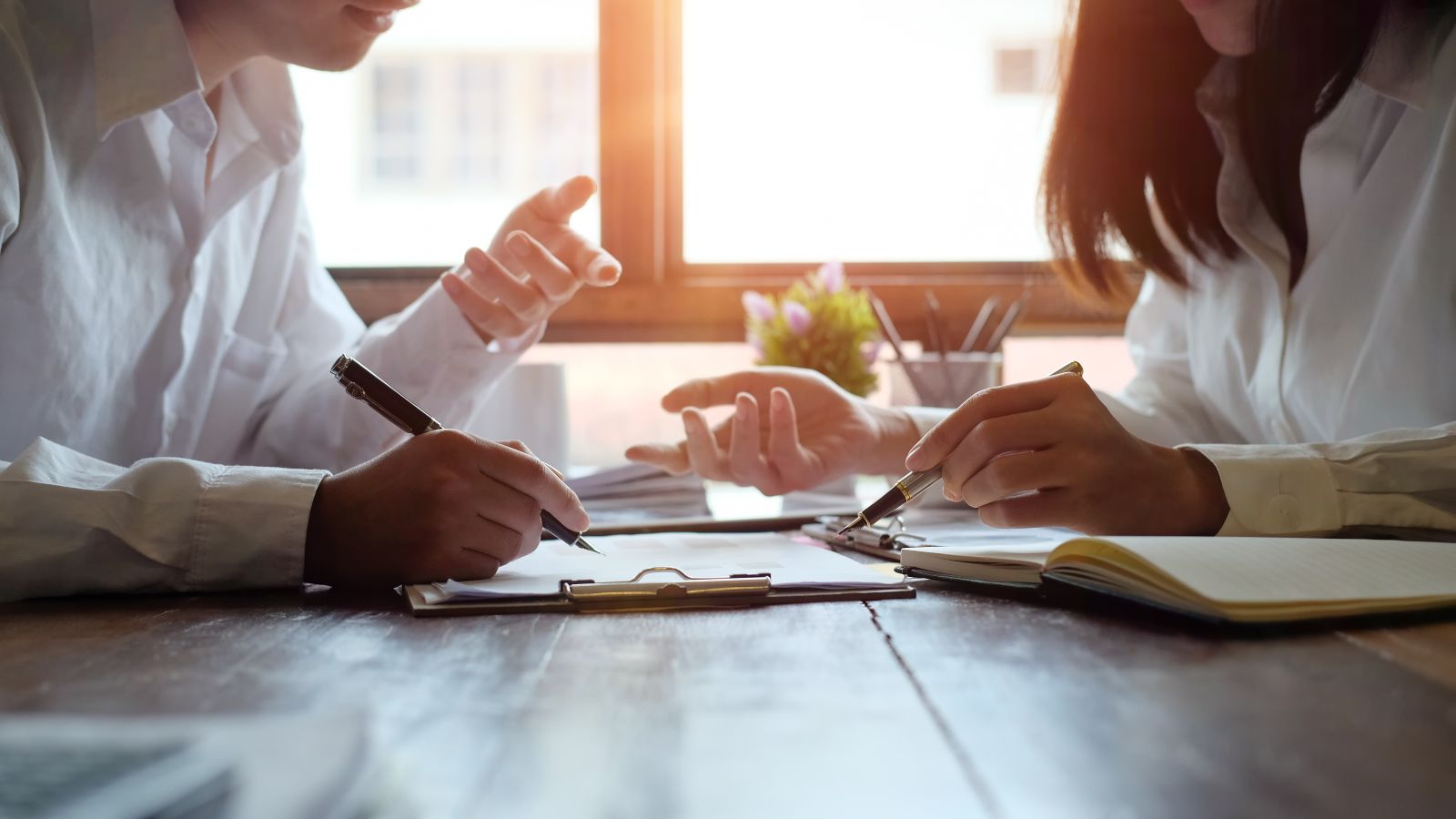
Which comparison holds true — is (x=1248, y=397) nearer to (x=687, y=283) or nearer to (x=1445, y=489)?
(x=1445, y=489)

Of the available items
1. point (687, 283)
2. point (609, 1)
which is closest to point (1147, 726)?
point (687, 283)

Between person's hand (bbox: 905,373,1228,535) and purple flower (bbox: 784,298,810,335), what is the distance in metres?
0.74

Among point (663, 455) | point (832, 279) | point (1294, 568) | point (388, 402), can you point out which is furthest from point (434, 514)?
point (832, 279)

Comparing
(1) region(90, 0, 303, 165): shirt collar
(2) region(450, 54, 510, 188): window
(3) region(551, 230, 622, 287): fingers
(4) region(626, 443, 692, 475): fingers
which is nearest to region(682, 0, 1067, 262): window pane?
(2) region(450, 54, 510, 188): window

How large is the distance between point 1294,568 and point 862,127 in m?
1.68

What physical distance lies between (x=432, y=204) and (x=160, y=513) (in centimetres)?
157

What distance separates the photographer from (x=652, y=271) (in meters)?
2.09

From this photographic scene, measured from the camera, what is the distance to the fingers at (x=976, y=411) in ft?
2.51

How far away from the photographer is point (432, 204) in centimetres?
220

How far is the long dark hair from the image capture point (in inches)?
45.4

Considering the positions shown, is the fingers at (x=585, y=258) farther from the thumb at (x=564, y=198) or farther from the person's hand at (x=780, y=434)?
the person's hand at (x=780, y=434)

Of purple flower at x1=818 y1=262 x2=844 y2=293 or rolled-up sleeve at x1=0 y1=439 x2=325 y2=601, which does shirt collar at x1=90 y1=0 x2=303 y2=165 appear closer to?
rolled-up sleeve at x1=0 y1=439 x2=325 y2=601

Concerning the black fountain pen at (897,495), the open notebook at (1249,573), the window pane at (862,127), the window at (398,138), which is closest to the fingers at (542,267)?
the black fountain pen at (897,495)

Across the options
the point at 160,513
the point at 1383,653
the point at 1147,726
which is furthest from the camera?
the point at 160,513
